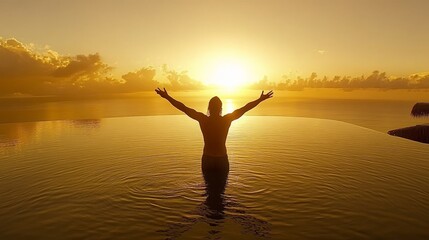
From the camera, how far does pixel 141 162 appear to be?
2166 centimetres

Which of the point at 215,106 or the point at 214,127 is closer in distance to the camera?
the point at 215,106

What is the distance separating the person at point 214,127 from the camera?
13344 millimetres

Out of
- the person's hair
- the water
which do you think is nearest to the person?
the person's hair

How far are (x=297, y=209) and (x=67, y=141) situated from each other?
28.6 m

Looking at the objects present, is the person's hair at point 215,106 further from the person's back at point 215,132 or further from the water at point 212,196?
the water at point 212,196

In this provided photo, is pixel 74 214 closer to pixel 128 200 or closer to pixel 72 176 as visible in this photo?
pixel 128 200

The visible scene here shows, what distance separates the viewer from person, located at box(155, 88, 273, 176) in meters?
13.3

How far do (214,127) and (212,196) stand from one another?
3088 millimetres

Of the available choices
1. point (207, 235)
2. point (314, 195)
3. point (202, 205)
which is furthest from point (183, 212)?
point (314, 195)

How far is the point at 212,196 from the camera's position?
13578 millimetres

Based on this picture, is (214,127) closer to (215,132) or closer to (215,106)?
(215,132)

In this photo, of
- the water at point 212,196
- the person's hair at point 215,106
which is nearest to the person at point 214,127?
the person's hair at point 215,106

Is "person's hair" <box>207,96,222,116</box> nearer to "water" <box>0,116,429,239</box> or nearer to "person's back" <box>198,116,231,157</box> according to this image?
"person's back" <box>198,116,231,157</box>

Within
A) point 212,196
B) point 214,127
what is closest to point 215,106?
point 214,127
